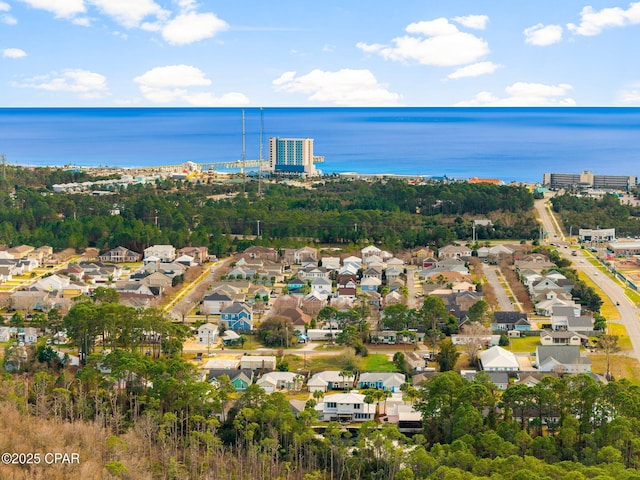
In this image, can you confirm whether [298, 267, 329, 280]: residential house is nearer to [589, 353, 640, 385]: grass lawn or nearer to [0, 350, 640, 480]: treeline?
[589, 353, 640, 385]: grass lawn

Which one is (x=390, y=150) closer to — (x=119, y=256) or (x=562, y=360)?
(x=119, y=256)

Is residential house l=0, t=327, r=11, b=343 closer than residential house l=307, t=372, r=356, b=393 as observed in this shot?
No

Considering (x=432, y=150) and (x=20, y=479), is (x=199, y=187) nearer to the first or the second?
(x=20, y=479)

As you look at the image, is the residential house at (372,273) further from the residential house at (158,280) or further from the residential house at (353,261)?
the residential house at (158,280)

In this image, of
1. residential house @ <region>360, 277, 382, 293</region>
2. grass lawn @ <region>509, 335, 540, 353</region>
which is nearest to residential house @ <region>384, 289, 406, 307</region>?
residential house @ <region>360, 277, 382, 293</region>

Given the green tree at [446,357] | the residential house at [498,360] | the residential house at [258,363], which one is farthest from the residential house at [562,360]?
the residential house at [258,363]

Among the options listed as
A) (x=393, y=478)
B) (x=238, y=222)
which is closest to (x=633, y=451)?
(x=393, y=478)
